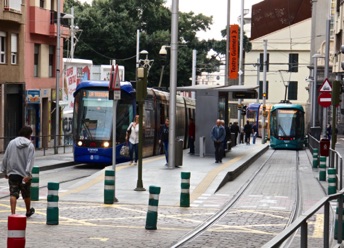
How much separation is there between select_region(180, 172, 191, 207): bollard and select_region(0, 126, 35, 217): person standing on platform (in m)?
4.10

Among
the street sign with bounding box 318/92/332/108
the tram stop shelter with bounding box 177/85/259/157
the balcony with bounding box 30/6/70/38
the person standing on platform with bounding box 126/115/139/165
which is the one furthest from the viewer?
the balcony with bounding box 30/6/70/38

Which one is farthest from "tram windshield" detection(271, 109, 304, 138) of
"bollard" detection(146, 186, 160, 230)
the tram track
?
"bollard" detection(146, 186, 160, 230)

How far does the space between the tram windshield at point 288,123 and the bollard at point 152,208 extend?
153ft

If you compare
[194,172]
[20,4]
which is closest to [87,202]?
[194,172]

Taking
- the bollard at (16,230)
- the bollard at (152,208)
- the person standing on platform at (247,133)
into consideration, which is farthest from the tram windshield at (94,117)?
the person standing on platform at (247,133)

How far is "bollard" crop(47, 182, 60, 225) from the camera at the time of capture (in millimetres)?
15531

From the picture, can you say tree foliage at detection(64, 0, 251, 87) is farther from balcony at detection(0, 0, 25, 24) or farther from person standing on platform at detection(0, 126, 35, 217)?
person standing on platform at detection(0, 126, 35, 217)

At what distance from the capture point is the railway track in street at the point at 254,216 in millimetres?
14516

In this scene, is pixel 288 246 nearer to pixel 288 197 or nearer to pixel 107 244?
pixel 107 244

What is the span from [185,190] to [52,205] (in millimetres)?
4447

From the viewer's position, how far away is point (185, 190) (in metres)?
19.3

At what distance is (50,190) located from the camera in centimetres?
1553

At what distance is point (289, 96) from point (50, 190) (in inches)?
3603

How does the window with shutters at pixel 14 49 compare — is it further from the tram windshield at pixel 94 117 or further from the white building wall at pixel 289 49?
the white building wall at pixel 289 49
